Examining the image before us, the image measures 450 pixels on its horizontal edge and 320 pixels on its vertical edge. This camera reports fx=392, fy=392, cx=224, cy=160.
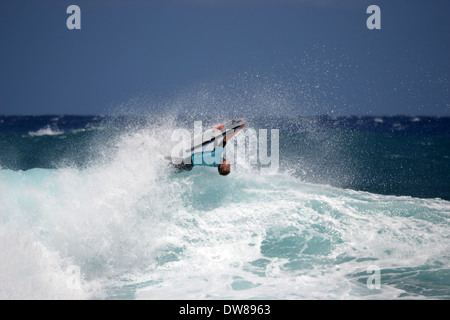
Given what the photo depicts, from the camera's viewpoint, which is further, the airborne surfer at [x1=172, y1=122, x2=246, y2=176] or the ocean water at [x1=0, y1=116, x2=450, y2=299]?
the airborne surfer at [x1=172, y1=122, x2=246, y2=176]

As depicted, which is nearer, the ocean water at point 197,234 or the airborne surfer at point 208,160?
the ocean water at point 197,234

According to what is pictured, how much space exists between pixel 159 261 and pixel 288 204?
3.61 m

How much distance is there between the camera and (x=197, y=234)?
27.0 ft

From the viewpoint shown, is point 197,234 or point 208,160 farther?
point 208,160

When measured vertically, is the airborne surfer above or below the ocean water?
above

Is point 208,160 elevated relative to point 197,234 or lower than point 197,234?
elevated

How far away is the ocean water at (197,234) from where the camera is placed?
6504 millimetres

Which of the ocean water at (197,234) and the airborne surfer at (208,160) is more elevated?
the airborne surfer at (208,160)

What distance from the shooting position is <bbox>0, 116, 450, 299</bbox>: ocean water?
21.3ft

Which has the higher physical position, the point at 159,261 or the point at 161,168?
the point at 161,168

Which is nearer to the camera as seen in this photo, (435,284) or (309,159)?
(435,284)
